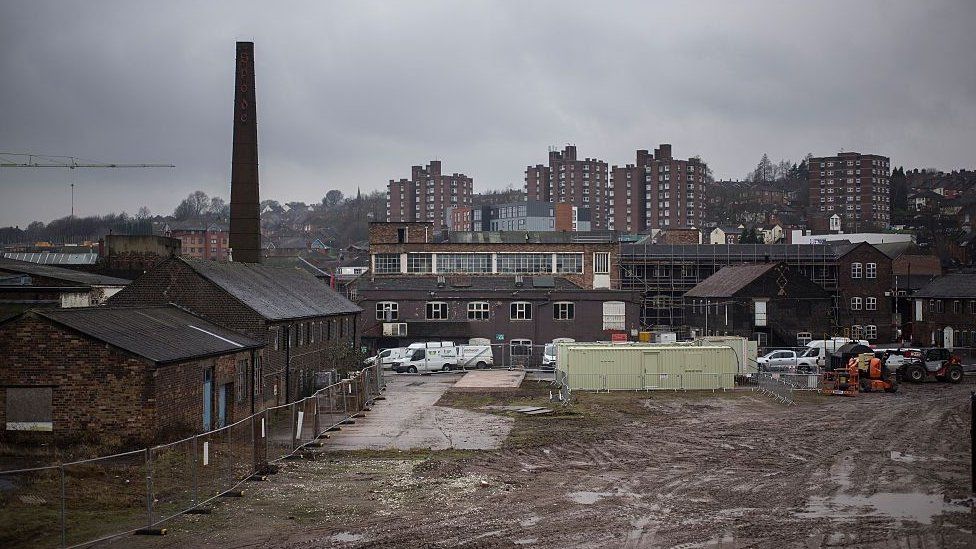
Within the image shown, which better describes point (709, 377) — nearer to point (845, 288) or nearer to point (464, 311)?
point (464, 311)

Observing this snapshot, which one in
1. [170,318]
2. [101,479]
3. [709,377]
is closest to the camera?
[101,479]

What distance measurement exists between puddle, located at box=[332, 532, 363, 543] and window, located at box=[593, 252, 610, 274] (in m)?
63.3

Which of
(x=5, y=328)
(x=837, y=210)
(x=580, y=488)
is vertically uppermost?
(x=837, y=210)

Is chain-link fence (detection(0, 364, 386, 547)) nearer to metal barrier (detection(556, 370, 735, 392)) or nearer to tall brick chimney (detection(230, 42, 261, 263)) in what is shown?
metal barrier (detection(556, 370, 735, 392))

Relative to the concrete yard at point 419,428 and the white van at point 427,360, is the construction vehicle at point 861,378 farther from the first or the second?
the white van at point 427,360

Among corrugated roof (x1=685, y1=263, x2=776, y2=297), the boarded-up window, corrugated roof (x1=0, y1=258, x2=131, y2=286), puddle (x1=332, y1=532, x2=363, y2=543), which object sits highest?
corrugated roof (x1=685, y1=263, x2=776, y2=297)

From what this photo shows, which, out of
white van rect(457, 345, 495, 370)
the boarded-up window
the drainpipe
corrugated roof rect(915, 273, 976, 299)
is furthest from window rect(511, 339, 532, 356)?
the boarded-up window

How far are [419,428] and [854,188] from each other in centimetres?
17249

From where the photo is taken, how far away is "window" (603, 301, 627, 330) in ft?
221

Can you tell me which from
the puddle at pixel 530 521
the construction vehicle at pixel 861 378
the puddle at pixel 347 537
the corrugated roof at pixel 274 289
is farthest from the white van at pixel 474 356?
the puddle at pixel 347 537

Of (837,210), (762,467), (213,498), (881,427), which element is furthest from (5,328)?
(837,210)

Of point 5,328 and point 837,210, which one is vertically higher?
point 837,210

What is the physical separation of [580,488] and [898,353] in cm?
3542

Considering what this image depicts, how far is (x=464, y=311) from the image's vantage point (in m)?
67.8
